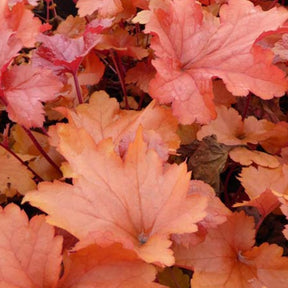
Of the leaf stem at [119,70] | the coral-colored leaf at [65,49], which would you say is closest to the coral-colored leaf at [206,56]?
the coral-colored leaf at [65,49]

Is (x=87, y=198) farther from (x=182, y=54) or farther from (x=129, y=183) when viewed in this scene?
(x=182, y=54)

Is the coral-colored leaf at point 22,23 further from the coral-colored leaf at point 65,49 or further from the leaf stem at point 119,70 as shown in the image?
the leaf stem at point 119,70

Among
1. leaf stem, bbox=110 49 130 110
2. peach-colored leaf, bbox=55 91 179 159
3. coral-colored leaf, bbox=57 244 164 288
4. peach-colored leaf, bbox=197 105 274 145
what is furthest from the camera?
leaf stem, bbox=110 49 130 110

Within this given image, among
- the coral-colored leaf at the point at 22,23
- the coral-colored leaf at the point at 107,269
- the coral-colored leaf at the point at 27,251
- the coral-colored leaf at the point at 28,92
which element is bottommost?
the coral-colored leaf at the point at 107,269

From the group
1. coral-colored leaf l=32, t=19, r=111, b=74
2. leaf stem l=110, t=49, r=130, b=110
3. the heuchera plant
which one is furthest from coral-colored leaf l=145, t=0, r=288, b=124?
leaf stem l=110, t=49, r=130, b=110

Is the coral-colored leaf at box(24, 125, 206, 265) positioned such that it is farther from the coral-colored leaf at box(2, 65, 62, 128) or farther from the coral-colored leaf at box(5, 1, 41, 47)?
the coral-colored leaf at box(5, 1, 41, 47)

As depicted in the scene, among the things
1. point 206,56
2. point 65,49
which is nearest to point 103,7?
point 65,49
